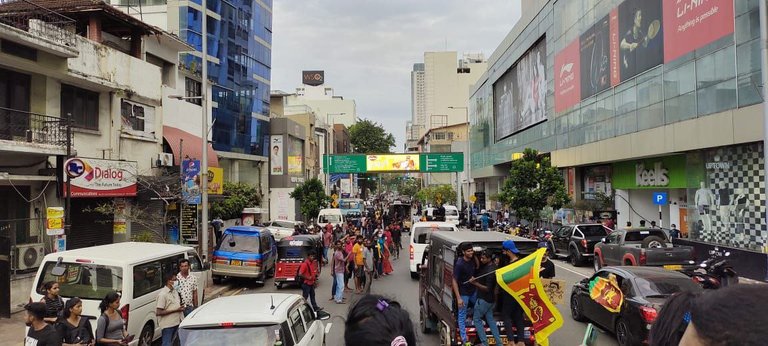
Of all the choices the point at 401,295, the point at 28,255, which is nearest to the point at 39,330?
the point at 28,255

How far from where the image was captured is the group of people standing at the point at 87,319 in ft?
18.8

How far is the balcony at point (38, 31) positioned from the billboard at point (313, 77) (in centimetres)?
9766

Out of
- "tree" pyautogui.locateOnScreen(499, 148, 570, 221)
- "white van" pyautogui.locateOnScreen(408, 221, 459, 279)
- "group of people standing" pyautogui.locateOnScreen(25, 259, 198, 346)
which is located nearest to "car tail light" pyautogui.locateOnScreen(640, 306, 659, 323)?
"group of people standing" pyautogui.locateOnScreen(25, 259, 198, 346)

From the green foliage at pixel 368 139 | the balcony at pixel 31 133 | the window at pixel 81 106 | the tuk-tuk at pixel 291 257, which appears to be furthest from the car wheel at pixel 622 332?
the green foliage at pixel 368 139

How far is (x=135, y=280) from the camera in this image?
8688mm

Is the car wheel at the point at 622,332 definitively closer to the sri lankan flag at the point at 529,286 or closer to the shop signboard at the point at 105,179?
the sri lankan flag at the point at 529,286

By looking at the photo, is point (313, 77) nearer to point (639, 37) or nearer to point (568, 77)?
point (568, 77)

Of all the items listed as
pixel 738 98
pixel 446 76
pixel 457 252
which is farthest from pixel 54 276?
pixel 446 76

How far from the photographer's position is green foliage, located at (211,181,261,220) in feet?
101

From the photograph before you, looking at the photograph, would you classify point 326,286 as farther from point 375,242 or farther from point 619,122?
point 619,122

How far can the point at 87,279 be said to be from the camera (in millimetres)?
8477

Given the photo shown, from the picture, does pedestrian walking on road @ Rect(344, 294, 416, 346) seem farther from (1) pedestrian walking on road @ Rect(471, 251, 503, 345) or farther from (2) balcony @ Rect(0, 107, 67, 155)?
(2) balcony @ Rect(0, 107, 67, 155)

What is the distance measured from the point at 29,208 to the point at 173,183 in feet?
16.5

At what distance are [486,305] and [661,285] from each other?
11.4 ft
